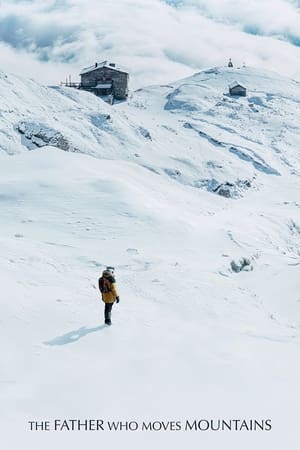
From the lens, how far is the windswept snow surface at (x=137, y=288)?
A: 26.3 feet

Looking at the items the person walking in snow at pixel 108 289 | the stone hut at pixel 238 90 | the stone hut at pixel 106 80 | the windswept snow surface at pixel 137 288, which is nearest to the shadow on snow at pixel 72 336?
the windswept snow surface at pixel 137 288

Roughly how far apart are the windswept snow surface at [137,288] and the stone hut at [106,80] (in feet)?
108

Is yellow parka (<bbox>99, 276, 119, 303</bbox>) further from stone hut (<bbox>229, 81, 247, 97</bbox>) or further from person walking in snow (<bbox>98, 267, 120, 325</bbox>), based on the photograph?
stone hut (<bbox>229, 81, 247, 97</bbox>)

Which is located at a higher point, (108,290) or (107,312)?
(108,290)

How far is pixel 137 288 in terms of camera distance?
1541 centimetres

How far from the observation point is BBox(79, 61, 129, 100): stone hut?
3049 inches

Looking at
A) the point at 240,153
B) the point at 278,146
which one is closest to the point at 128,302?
the point at 240,153

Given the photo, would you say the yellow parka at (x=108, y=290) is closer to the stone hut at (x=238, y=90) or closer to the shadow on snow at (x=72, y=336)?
the shadow on snow at (x=72, y=336)

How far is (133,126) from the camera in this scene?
158 feet

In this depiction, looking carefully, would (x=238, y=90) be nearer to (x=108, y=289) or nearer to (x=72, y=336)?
(x=108, y=289)

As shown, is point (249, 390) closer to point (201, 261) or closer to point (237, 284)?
point (237, 284)

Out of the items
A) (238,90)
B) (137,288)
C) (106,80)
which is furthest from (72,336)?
(238,90)

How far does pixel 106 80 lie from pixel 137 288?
68191 mm

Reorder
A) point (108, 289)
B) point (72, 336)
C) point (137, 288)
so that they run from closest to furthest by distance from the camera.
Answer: point (72, 336) → point (108, 289) → point (137, 288)
